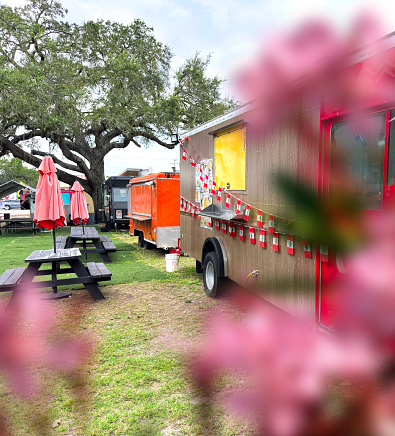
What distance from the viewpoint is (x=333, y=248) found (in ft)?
1.00

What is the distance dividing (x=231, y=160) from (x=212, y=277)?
189 cm

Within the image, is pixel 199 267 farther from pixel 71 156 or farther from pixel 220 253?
pixel 71 156

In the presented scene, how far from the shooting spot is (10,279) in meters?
4.95

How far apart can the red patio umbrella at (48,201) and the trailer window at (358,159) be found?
562 cm

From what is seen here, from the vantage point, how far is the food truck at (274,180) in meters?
0.33

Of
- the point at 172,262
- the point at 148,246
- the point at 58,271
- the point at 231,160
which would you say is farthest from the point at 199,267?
the point at 148,246

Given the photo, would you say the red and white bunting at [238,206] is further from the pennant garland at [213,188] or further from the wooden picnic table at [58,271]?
the wooden picnic table at [58,271]

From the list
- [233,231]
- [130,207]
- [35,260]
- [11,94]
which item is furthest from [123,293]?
[11,94]

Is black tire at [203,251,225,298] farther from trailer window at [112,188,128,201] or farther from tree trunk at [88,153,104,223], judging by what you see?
tree trunk at [88,153,104,223]

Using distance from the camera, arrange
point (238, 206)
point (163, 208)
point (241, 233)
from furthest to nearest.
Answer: point (163, 208) < point (241, 233) < point (238, 206)

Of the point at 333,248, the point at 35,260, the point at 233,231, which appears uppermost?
the point at 333,248

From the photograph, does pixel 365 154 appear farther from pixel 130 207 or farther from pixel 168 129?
pixel 168 129

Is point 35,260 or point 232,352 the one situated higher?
point 232,352

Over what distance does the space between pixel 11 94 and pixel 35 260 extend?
10.4m
